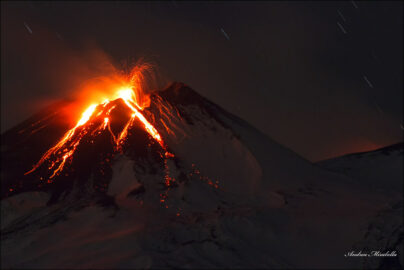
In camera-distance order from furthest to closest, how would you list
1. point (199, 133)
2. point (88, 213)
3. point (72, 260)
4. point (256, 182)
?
point (199, 133), point (256, 182), point (88, 213), point (72, 260)

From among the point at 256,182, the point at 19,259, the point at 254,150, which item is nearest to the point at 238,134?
the point at 254,150

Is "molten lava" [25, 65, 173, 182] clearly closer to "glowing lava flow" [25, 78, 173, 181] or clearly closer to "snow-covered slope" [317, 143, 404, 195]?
"glowing lava flow" [25, 78, 173, 181]

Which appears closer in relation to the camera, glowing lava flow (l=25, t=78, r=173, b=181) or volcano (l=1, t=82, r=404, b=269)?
volcano (l=1, t=82, r=404, b=269)

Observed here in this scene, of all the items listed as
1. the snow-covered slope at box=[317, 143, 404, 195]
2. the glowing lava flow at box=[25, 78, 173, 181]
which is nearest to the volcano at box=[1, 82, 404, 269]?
the glowing lava flow at box=[25, 78, 173, 181]

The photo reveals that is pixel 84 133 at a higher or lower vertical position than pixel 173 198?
higher

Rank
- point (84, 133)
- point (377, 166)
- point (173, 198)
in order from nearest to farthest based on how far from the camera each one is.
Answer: point (173, 198) < point (84, 133) < point (377, 166)

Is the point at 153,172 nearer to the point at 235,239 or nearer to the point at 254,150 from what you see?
the point at 235,239

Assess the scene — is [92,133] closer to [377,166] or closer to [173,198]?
[173,198]

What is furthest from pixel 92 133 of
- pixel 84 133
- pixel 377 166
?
pixel 377 166

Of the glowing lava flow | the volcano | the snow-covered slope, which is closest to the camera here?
the volcano
